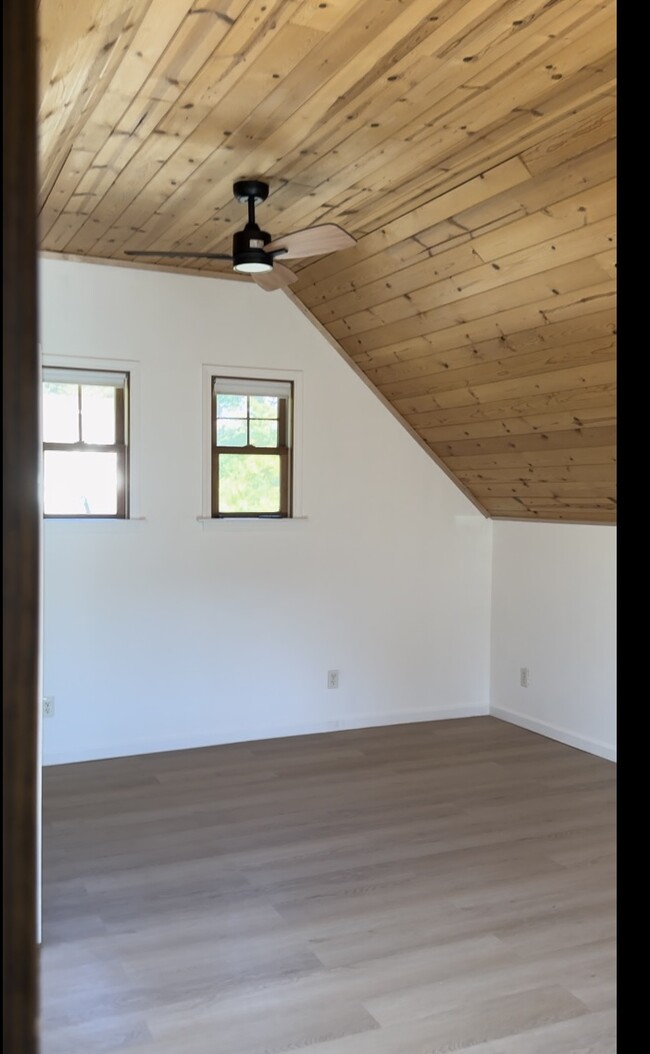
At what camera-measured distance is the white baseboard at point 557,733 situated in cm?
525

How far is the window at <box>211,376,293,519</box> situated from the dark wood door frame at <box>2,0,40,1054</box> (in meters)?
4.97

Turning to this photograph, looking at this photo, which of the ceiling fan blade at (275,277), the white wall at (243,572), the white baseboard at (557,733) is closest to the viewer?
the ceiling fan blade at (275,277)

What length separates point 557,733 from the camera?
5633 millimetres

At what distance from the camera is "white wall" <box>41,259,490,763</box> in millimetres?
5082

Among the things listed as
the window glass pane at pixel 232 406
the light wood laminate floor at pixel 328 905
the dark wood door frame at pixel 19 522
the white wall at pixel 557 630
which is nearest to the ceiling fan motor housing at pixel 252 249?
the window glass pane at pixel 232 406

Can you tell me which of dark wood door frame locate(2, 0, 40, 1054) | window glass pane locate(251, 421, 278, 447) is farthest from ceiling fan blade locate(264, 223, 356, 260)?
dark wood door frame locate(2, 0, 40, 1054)

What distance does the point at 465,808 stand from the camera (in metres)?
4.34

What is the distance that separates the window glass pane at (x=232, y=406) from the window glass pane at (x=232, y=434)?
0.05m

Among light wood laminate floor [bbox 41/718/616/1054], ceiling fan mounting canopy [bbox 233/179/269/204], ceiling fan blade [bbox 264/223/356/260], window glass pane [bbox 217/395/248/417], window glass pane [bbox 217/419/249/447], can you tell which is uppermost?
ceiling fan mounting canopy [bbox 233/179/269/204]

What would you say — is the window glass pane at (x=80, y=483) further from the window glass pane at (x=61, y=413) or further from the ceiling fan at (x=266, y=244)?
the ceiling fan at (x=266, y=244)

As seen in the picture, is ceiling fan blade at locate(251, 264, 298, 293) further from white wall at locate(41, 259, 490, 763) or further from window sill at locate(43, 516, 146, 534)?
window sill at locate(43, 516, 146, 534)

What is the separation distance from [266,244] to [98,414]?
1.98 meters
